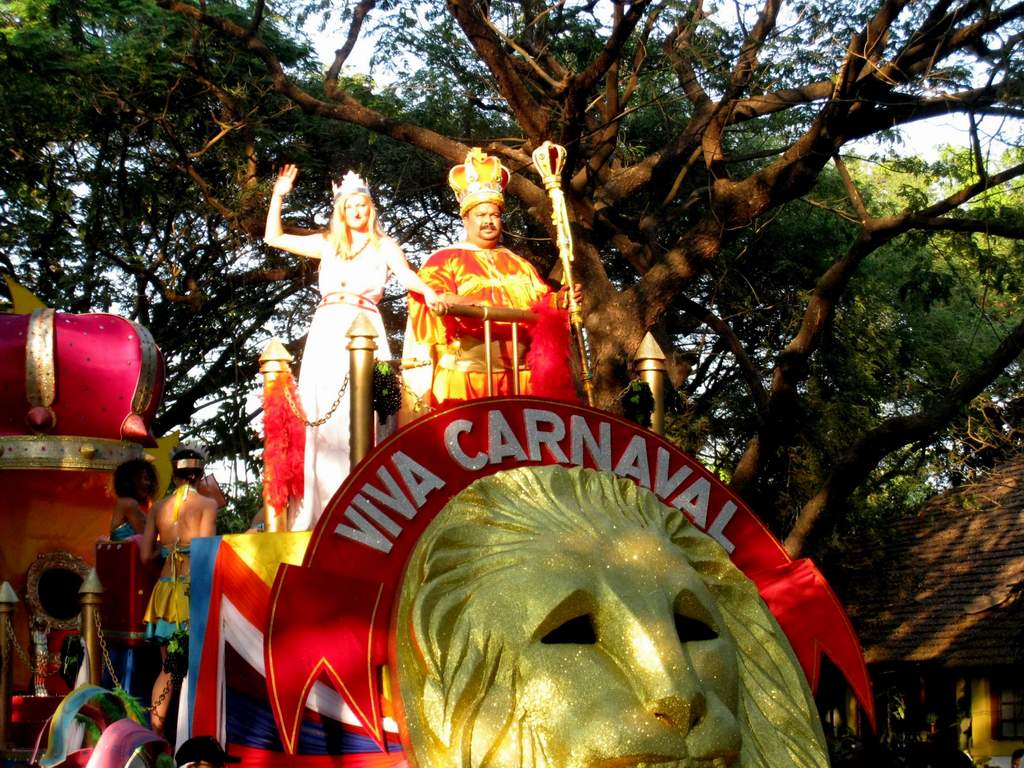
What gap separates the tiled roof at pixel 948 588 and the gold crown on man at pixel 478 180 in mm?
12876

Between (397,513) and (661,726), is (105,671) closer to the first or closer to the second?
(397,513)

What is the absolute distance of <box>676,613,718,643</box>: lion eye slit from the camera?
3123 mm

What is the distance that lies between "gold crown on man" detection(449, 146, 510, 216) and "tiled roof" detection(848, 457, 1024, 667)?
12876mm

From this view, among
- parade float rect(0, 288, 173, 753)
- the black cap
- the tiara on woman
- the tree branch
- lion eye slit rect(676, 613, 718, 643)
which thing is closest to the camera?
lion eye slit rect(676, 613, 718, 643)

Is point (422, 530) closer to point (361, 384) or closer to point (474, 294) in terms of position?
point (361, 384)

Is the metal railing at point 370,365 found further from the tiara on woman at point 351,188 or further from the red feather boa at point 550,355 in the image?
the tiara on woman at point 351,188

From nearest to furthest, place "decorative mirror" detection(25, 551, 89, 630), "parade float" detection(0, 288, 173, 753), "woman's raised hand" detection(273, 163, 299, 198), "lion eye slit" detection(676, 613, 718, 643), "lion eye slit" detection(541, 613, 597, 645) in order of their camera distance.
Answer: "lion eye slit" detection(541, 613, 597, 645)
"lion eye slit" detection(676, 613, 718, 643)
"woman's raised hand" detection(273, 163, 299, 198)
"decorative mirror" detection(25, 551, 89, 630)
"parade float" detection(0, 288, 173, 753)

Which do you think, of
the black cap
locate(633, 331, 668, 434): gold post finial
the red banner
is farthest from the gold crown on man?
the black cap

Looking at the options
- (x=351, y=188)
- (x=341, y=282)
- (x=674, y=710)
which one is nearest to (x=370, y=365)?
(x=341, y=282)

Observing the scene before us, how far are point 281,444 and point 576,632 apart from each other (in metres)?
3.43

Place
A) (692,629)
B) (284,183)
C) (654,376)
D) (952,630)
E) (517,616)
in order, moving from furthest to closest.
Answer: (952,630) → (284,183) → (654,376) → (692,629) → (517,616)

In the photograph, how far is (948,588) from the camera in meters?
21.4

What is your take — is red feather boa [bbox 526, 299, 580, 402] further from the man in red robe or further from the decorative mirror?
the decorative mirror

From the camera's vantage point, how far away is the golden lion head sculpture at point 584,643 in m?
2.84
